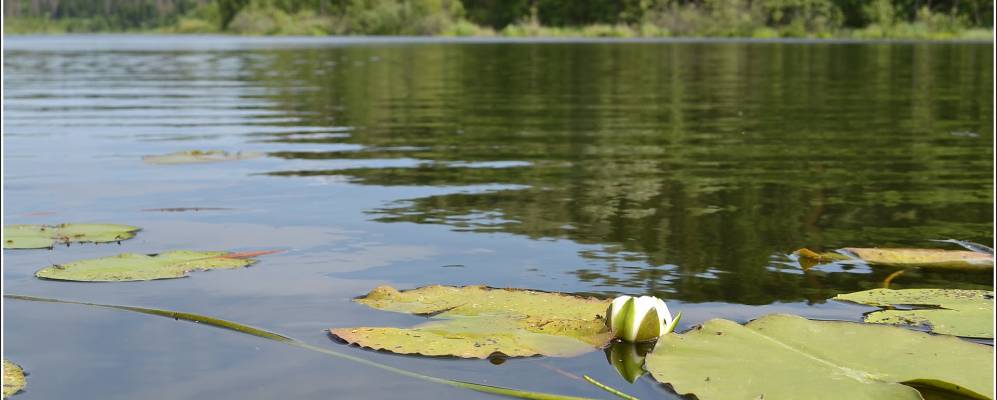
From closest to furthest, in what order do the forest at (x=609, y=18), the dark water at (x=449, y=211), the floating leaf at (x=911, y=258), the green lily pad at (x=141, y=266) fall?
the dark water at (x=449, y=211)
the green lily pad at (x=141, y=266)
the floating leaf at (x=911, y=258)
the forest at (x=609, y=18)

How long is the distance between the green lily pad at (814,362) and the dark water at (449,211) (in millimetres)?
154

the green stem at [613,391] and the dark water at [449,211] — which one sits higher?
the green stem at [613,391]

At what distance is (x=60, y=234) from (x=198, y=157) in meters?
3.65

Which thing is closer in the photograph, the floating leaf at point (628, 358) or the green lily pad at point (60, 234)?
the floating leaf at point (628, 358)

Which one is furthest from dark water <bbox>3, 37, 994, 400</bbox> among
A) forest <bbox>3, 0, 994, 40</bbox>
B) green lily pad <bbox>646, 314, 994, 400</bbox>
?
forest <bbox>3, 0, 994, 40</bbox>

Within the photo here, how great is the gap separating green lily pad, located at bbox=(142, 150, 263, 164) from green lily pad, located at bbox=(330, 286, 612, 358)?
527cm

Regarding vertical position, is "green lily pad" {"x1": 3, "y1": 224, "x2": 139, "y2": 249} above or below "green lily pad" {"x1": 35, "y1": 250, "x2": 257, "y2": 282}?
below

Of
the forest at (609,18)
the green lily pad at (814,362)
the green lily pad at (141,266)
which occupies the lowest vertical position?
the forest at (609,18)

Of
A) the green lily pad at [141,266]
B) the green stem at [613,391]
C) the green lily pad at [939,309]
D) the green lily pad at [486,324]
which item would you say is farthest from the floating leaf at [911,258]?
the green lily pad at [141,266]

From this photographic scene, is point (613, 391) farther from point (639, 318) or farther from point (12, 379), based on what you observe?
point (12, 379)

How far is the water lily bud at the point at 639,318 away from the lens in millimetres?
Result: 3449

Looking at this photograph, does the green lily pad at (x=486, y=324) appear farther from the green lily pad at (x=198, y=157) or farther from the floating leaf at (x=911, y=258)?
the green lily pad at (x=198, y=157)

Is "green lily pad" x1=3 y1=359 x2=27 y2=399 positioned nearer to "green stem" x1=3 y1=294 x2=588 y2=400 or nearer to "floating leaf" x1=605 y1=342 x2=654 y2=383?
"green stem" x1=3 y1=294 x2=588 y2=400

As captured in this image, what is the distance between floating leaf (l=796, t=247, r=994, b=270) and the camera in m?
4.84
